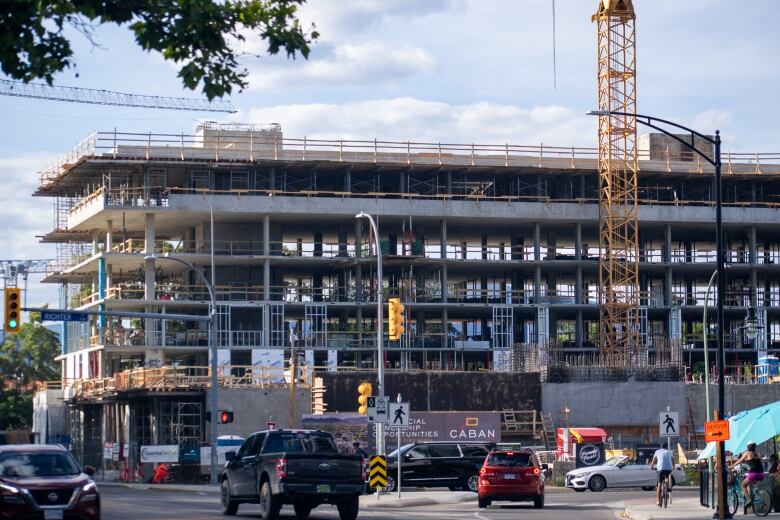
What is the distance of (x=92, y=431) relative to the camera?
292 feet

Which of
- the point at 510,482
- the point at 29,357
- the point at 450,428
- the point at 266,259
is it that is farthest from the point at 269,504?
the point at 29,357

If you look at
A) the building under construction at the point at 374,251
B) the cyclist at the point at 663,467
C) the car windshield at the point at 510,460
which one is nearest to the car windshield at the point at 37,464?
the car windshield at the point at 510,460

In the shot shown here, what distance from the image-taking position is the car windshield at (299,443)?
30.7 meters

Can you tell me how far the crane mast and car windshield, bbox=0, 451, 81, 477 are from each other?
6778 centimetres

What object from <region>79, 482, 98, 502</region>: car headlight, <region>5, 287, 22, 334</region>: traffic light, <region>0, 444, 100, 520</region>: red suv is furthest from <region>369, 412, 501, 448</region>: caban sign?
<region>79, 482, 98, 502</region>: car headlight

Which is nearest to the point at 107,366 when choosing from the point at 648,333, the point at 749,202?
the point at 648,333

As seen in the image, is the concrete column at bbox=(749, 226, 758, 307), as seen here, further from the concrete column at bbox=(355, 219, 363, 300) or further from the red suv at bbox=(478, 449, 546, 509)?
the red suv at bbox=(478, 449, 546, 509)

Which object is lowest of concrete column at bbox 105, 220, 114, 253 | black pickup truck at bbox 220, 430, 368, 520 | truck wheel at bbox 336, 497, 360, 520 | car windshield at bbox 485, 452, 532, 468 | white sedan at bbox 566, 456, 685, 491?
white sedan at bbox 566, 456, 685, 491

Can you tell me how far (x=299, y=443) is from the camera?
30828 millimetres

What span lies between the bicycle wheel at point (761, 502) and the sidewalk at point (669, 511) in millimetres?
1254

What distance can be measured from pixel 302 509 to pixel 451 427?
3932 cm

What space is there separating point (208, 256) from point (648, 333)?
33683 millimetres

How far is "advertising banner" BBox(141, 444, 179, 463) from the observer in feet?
203

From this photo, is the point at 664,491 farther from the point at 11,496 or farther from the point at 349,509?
the point at 11,496
